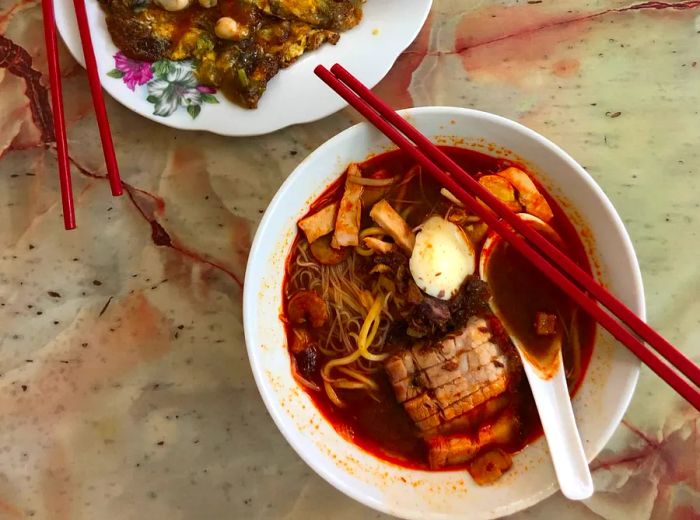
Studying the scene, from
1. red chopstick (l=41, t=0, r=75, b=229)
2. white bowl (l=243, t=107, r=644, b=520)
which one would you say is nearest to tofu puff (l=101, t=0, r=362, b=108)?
red chopstick (l=41, t=0, r=75, b=229)

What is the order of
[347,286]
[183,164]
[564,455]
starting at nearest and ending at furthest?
[564,455]
[347,286]
[183,164]

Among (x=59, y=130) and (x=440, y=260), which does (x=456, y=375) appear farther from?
(x=59, y=130)

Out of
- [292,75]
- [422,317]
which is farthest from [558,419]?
[292,75]

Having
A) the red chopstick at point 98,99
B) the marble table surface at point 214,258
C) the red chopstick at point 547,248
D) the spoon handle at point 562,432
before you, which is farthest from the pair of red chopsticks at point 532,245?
the red chopstick at point 98,99

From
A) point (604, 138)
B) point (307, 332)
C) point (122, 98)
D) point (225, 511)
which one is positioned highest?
point (604, 138)

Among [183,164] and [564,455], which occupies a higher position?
[183,164]

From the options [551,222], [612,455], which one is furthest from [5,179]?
[612,455]

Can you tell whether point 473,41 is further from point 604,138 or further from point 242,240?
point 242,240

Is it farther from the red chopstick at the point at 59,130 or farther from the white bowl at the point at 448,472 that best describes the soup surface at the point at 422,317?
the red chopstick at the point at 59,130
